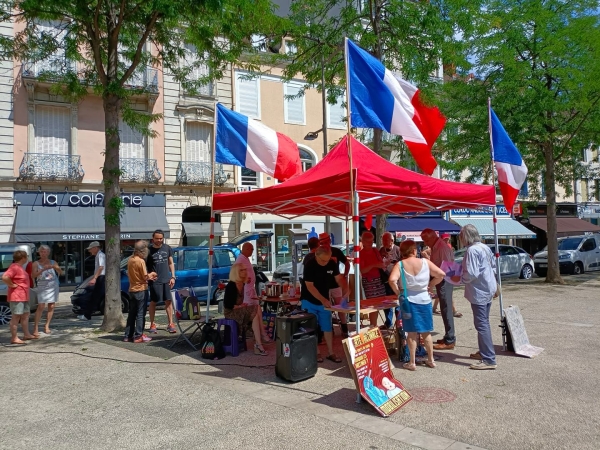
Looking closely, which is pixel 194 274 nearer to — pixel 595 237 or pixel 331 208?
pixel 331 208

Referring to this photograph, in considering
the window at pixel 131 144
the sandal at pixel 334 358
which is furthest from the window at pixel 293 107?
the sandal at pixel 334 358

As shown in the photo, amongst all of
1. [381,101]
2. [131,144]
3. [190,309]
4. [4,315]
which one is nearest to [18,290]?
[190,309]

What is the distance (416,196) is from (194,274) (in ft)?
26.7

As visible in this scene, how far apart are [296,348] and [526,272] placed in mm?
16921

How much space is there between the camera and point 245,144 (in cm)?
811

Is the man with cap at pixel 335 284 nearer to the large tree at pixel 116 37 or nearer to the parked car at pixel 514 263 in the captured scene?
the large tree at pixel 116 37

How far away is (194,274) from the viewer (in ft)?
43.1

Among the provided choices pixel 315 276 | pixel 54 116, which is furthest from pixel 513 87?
pixel 54 116

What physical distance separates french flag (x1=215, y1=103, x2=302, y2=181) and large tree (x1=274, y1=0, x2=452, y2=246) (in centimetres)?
461

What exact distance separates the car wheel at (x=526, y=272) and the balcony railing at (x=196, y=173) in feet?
44.4

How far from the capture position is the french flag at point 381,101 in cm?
639

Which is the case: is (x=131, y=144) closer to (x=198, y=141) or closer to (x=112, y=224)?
(x=198, y=141)

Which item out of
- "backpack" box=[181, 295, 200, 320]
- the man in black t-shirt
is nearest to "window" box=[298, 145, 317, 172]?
"backpack" box=[181, 295, 200, 320]

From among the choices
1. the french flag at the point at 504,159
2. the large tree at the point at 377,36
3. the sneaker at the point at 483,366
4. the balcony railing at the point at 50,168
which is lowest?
the sneaker at the point at 483,366
